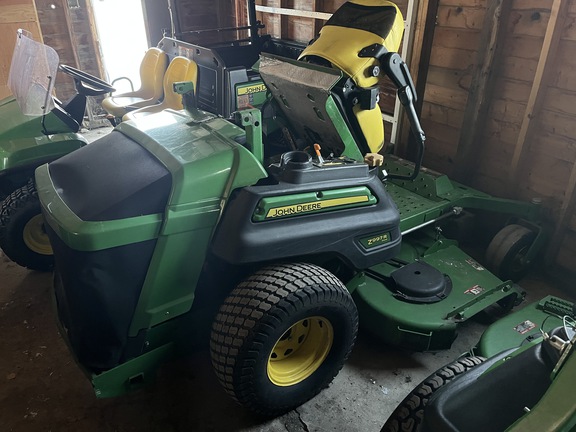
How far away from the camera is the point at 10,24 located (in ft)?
13.9

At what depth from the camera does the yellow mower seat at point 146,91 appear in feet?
14.2

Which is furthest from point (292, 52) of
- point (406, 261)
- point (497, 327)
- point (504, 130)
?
point (497, 327)

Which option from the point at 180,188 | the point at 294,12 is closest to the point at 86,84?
the point at 294,12

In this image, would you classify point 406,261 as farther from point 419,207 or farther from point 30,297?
point 30,297

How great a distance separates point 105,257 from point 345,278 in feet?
3.76

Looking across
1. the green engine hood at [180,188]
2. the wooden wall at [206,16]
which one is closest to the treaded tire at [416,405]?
the green engine hood at [180,188]

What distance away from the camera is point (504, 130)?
3074 mm

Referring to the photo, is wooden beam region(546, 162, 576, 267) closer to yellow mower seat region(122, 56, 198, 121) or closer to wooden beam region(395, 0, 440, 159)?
wooden beam region(395, 0, 440, 159)

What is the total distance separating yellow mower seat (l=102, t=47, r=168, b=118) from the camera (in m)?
4.33

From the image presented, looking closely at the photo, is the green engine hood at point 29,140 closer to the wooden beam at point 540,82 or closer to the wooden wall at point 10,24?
the wooden wall at point 10,24

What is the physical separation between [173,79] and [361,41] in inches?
91.0

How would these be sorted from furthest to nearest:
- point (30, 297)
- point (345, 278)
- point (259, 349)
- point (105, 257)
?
point (30, 297) → point (345, 278) → point (259, 349) → point (105, 257)

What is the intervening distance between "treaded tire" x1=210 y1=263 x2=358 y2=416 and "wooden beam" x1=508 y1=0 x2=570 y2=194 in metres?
1.69

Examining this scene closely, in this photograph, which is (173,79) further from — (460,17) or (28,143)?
(460,17)
